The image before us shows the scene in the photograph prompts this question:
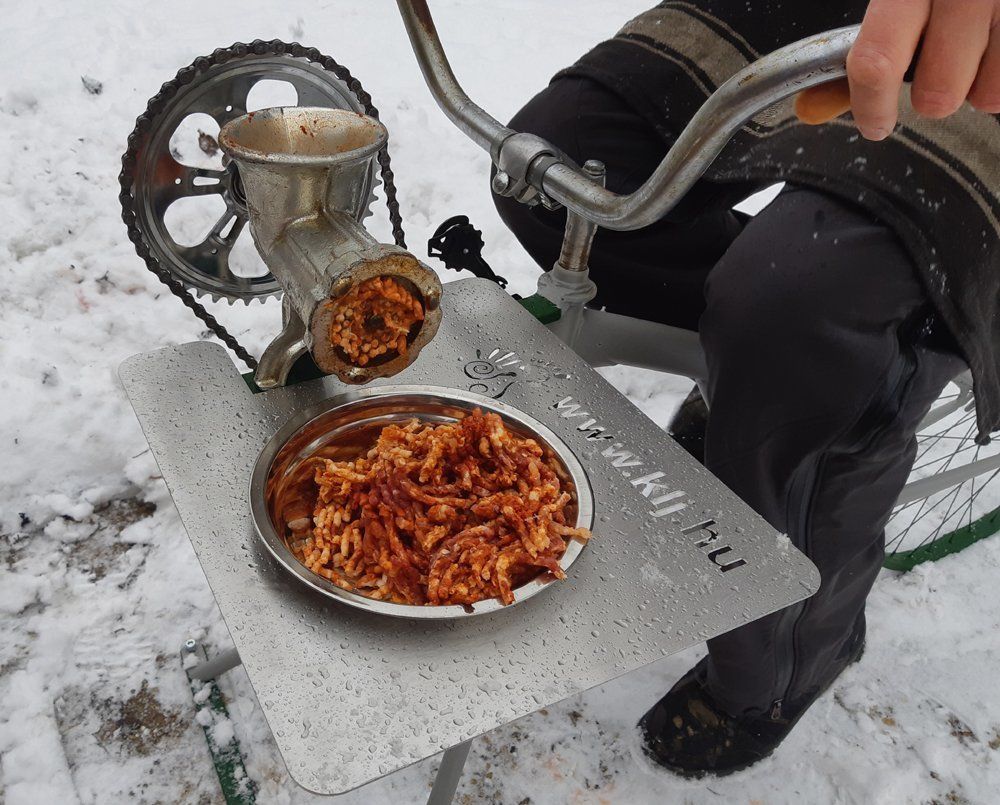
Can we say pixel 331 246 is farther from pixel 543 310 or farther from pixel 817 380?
pixel 817 380

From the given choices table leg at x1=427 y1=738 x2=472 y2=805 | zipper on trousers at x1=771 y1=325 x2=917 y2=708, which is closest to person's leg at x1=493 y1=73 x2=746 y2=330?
zipper on trousers at x1=771 y1=325 x2=917 y2=708

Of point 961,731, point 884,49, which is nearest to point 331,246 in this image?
→ point 884,49

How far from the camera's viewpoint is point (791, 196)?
1339 mm

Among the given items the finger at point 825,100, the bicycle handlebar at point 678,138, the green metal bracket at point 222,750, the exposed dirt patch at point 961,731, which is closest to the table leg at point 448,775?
the green metal bracket at point 222,750

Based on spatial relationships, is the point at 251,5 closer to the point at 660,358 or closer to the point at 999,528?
the point at 660,358

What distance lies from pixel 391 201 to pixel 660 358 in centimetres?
66

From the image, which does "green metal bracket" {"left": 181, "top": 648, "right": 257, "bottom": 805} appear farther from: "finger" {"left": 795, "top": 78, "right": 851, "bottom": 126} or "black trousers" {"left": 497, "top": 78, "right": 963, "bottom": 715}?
"finger" {"left": 795, "top": 78, "right": 851, "bottom": 126}

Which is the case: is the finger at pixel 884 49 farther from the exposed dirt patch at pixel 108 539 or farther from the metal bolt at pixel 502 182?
the exposed dirt patch at pixel 108 539

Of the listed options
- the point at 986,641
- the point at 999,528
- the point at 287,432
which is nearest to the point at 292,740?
the point at 287,432

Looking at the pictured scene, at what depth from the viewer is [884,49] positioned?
713 millimetres

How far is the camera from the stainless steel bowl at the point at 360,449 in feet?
3.38

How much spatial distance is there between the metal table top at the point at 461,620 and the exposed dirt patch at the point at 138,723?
91 cm

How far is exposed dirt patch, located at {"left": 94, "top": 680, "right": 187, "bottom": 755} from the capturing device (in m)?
1.80

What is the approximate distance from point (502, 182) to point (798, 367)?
584 millimetres
